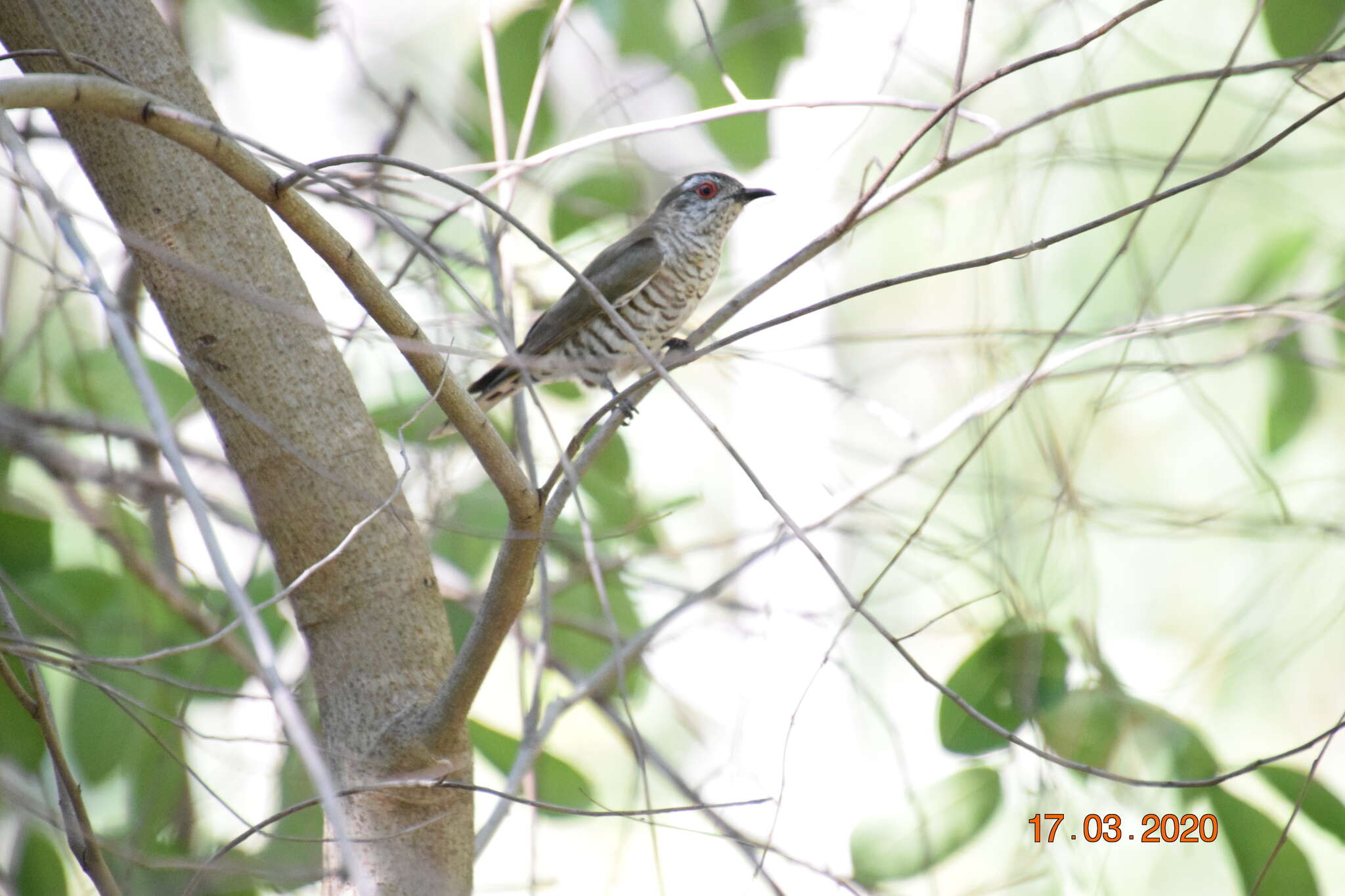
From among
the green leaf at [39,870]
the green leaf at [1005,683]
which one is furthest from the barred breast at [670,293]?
the green leaf at [39,870]

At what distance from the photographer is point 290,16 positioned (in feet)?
9.43

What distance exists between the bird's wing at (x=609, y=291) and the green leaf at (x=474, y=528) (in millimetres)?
722

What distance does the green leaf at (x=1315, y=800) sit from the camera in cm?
207

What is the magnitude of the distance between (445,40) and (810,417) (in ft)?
10.1

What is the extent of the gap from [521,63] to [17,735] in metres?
2.05

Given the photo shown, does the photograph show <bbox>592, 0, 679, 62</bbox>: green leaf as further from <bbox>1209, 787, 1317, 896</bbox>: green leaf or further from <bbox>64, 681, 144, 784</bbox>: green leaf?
<bbox>1209, 787, 1317, 896</bbox>: green leaf

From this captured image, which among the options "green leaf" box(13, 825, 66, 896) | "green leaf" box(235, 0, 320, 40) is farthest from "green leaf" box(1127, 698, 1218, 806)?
"green leaf" box(235, 0, 320, 40)

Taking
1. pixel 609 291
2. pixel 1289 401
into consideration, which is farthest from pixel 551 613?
pixel 1289 401

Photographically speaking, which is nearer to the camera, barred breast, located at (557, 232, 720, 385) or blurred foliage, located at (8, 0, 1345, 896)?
blurred foliage, located at (8, 0, 1345, 896)

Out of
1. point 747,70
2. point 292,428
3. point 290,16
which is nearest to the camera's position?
point 292,428

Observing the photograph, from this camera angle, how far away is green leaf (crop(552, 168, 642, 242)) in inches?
120

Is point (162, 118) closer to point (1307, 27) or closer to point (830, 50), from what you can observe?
point (1307, 27)

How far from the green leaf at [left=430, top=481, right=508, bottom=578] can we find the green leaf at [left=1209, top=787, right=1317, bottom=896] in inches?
63.7

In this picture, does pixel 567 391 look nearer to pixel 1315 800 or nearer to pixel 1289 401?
pixel 1289 401
